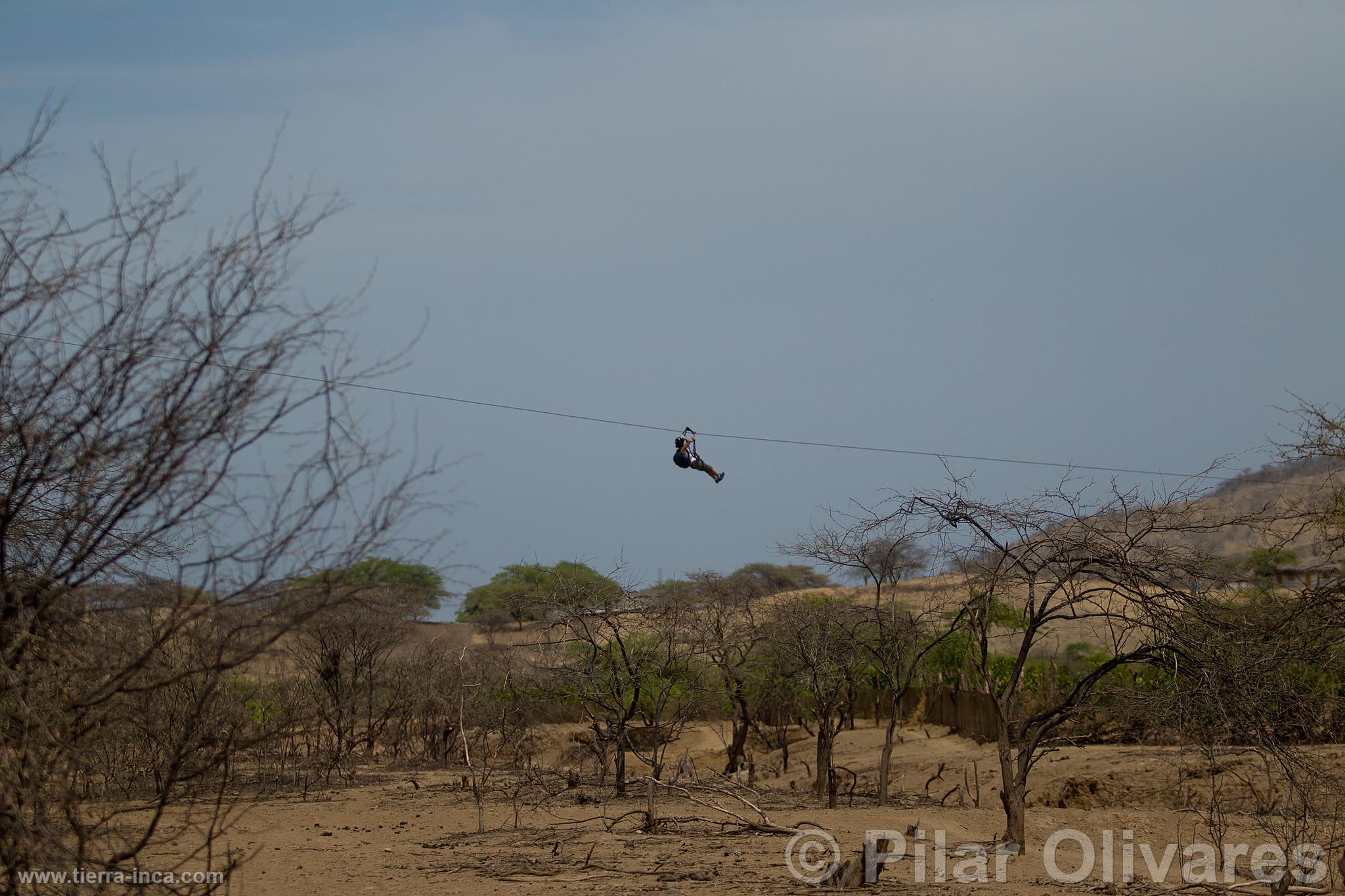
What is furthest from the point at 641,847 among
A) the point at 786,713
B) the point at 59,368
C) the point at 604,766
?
the point at 786,713

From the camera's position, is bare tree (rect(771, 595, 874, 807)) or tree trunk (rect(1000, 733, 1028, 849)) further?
bare tree (rect(771, 595, 874, 807))

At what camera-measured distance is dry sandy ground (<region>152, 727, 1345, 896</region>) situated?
29.7 ft

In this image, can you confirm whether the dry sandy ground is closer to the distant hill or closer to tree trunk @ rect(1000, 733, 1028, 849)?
tree trunk @ rect(1000, 733, 1028, 849)

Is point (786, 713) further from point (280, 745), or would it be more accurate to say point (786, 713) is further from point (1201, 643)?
point (1201, 643)

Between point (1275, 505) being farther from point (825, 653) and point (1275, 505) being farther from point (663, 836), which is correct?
point (663, 836)

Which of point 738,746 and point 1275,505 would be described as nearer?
point 1275,505

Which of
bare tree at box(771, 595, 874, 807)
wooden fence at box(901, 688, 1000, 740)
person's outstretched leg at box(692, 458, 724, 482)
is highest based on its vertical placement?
person's outstretched leg at box(692, 458, 724, 482)

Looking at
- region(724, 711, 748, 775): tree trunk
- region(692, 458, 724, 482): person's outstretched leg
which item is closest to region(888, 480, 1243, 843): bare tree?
region(692, 458, 724, 482): person's outstretched leg

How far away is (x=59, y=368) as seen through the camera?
5.02 meters

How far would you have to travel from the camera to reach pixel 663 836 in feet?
36.8

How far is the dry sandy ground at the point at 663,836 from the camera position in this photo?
29.7 ft

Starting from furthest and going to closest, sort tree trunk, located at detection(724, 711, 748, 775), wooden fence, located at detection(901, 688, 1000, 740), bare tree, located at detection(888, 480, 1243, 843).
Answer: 1. wooden fence, located at detection(901, 688, 1000, 740)
2. tree trunk, located at detection(724, 711, 748, 775)
3. bare tree, located at detection(888, 480, 1243, 843)

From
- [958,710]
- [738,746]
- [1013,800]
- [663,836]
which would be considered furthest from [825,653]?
[958,710]

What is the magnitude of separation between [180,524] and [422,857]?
6.88 metres
